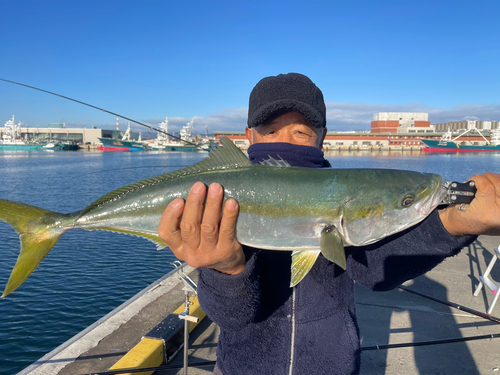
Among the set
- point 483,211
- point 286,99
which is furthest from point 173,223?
point 483,211

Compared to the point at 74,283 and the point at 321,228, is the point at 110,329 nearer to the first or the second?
the point at 321,228

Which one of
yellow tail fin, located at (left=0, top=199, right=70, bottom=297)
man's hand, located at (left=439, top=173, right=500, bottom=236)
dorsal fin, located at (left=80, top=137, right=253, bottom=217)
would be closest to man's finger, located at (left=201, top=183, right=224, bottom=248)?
dorsal fin, located at (left=80, top=137, right=253, bottom=217)

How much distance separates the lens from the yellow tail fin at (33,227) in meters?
2.60

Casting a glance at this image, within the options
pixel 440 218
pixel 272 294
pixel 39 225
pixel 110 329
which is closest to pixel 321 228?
pixel 272 294

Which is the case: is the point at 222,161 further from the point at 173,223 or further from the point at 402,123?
the point at 402,123

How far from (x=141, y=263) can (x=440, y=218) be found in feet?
42.8

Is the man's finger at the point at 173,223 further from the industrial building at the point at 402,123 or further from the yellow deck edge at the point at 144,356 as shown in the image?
the industrial building at the point at 402,123

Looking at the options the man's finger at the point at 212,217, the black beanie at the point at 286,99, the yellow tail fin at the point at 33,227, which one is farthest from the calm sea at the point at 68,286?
the man's finger at the point at 212,217

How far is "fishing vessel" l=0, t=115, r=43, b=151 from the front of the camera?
370ft

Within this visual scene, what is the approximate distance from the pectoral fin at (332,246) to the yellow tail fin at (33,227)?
2.00m

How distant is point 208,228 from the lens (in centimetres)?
220

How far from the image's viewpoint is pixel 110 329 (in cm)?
539

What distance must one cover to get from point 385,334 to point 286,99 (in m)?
4.53

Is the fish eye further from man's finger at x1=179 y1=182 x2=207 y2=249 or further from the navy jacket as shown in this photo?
man's finger at x1=179 y1=182 x2=207 y2=249
